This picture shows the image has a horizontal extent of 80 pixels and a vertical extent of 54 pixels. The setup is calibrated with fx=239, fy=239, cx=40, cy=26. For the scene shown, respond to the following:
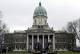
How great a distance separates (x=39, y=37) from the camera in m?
126

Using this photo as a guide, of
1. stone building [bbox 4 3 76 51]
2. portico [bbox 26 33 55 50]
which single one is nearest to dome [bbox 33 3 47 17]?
stone building [bbox 4 3 76 51]

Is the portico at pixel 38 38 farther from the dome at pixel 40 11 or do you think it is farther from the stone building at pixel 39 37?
the dome at pixel 40 11

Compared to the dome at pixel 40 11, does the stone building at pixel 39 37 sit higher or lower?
lower

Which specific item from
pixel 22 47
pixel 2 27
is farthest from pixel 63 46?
pixel 2 27

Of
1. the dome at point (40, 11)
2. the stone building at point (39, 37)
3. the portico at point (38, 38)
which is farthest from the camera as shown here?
the dome at point (40, 11)

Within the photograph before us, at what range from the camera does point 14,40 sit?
416 feet

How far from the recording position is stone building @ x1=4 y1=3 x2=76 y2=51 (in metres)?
123

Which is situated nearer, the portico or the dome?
the portico

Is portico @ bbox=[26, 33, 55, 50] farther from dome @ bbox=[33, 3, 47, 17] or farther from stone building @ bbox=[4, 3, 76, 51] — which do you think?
dome @ bbox=[33, 3, 47, 17]

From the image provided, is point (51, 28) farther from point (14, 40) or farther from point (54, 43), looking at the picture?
point (14, 40)

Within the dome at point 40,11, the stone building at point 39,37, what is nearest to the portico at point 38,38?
the stone building at point 39,37

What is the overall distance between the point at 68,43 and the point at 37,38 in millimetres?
17004

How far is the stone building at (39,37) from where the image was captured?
402ft

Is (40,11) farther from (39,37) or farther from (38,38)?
(38,38)
